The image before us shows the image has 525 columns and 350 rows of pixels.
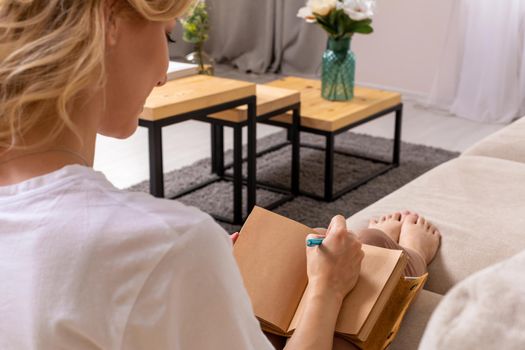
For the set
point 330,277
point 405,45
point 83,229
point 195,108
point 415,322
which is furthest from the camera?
point 405,45

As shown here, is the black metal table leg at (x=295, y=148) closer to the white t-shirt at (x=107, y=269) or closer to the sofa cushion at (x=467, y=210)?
the sofa cushion at (x=467, y=210)

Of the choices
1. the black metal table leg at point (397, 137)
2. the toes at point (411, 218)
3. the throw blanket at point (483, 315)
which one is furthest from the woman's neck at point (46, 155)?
the black metal table leg at point (397, 137)

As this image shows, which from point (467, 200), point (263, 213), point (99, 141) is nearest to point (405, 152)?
point (99, 141)

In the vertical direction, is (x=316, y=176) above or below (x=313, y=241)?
below

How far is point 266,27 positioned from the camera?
563 cm

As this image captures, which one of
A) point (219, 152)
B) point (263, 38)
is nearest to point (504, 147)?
point (219, 152)

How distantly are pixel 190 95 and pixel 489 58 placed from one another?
251cm

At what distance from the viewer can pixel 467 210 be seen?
1669 mm

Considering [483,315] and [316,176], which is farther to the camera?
[316,176]

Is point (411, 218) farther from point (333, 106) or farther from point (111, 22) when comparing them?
point (333, 106)

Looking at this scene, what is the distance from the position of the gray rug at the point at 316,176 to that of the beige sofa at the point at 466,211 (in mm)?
813

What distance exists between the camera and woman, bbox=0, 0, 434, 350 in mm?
585

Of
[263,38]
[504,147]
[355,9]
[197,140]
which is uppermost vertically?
[355,9]

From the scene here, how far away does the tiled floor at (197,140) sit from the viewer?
11.0ft
